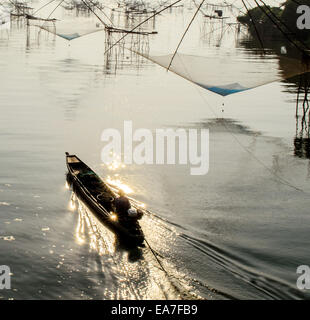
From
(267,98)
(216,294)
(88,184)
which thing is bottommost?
(216,294)

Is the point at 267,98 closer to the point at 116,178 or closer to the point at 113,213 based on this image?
the point at 116,178

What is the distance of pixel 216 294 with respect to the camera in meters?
8.98

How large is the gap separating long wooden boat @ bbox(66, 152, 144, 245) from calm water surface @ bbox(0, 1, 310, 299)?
29 centimetres

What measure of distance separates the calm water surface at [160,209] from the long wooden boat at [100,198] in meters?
0.29

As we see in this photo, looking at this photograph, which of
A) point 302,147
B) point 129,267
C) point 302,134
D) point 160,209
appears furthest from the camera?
point 302,134

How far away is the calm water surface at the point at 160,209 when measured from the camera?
9.43 meters

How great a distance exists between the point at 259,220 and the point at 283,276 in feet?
9.66

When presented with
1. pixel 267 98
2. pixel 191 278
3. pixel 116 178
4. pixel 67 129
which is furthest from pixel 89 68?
pixel 191 278

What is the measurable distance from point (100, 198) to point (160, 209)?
5.83 feet

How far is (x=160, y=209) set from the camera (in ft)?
42.8

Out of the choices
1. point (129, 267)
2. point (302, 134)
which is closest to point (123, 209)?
point (129, 267)

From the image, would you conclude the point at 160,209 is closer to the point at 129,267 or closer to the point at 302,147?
the point at 129,267

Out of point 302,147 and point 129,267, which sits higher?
point 302,147

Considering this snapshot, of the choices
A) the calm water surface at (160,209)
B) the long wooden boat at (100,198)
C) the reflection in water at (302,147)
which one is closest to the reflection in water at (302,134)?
the reflection in water at (302,147)
